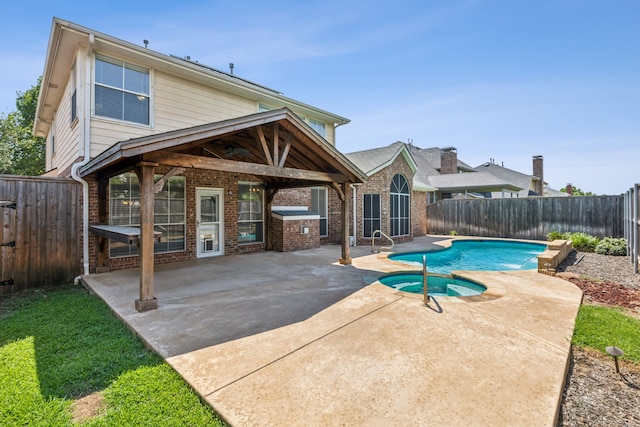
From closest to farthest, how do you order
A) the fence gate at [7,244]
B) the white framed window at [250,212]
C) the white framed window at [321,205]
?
the fence gate at [7,244], the white framed window at [250,212], the white framed window at [321,205]

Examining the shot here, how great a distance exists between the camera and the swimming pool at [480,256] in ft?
33.0

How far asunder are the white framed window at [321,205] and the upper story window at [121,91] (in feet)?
22.8

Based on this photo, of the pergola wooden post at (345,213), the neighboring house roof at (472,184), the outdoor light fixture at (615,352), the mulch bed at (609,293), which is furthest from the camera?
the neighboring house roof at (472,184)

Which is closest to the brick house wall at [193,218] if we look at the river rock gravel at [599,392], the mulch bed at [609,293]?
the river rock gravel at [599,392]

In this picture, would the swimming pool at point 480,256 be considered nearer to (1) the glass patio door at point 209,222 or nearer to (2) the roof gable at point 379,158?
(2) the roof gable at point 379,158

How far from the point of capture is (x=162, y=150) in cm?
493

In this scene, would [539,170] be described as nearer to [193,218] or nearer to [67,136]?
[193,218]

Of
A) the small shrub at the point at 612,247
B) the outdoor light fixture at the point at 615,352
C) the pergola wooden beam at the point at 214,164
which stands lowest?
the outdoor light fixture at the point at 615,352

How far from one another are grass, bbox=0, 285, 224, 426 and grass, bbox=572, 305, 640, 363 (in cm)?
451

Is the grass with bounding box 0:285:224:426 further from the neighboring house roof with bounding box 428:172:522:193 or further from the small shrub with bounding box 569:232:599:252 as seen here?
the neighboring house roof with bounding box 428:172:522:193

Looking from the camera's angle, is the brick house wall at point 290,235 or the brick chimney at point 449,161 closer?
the brick house wall at point 290,235

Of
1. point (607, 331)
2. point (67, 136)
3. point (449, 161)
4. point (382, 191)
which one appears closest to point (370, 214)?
point (382, 191)

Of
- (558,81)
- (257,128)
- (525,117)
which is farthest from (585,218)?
(257,128)

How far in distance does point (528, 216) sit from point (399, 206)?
23.1 feet
